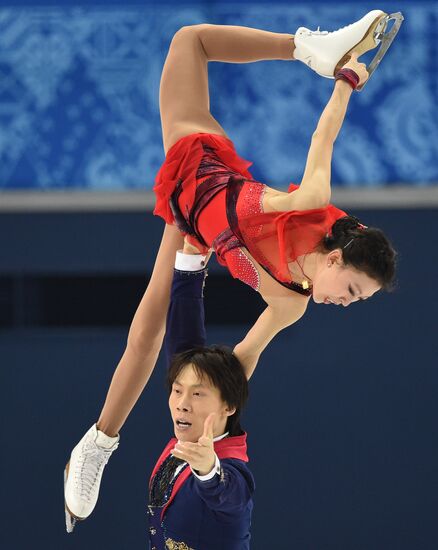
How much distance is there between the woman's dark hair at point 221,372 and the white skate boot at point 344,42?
829 mm

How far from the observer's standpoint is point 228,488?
2570 millimetres

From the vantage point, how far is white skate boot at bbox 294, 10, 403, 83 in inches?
115

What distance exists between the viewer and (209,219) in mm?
2865

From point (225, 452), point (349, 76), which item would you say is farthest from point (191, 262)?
point (349, 76)

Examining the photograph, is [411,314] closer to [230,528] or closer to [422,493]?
[422,493]

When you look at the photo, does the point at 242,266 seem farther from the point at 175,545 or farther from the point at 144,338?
the point at 175,545

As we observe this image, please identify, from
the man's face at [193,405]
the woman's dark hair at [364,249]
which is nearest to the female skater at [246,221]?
the woman's dark hair at [364,249]

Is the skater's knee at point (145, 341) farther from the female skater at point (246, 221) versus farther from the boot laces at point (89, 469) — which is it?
the boot laces at point (89, 469)

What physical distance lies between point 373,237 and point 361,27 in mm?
627

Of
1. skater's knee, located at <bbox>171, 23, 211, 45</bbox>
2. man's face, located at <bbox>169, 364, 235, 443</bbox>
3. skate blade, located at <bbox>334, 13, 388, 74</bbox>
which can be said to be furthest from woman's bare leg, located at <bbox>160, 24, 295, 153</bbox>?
man's face, located at <bbox>169, 364, 235, 443</bbox>

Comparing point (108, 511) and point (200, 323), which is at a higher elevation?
point (200, 323)

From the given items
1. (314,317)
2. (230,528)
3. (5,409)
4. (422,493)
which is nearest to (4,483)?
(5,409)

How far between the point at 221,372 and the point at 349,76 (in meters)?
0.83

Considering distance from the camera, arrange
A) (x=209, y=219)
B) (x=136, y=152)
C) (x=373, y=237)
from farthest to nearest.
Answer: (x=136, y=152)
(x=209, y=219)
(x=373, y=237)
